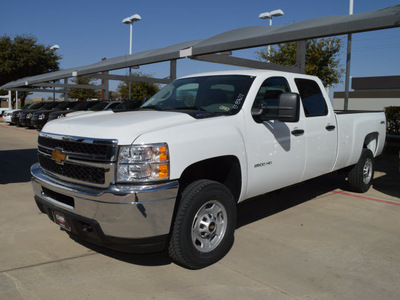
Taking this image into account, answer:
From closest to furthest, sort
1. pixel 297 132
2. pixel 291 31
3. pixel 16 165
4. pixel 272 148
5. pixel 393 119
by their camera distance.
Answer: pixel 272 148 → pixel 297 132 → pixel 291 31 → pixel 16 165 → pixel 393 119

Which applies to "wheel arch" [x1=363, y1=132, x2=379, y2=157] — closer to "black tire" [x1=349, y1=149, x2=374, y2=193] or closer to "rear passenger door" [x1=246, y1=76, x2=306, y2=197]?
"black tire" [x1=349, y1=149, x2=374, y2=193]

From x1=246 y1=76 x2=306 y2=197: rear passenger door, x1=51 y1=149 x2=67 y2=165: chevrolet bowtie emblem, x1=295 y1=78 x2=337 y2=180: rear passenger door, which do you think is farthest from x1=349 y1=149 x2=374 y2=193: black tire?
x1=51 y1=149 x2=67 y2=165: chevrolet bowtie emblem

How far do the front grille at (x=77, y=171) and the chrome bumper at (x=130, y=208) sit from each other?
9 cm

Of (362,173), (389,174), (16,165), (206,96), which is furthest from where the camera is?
(16,165)

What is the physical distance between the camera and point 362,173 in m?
6.74

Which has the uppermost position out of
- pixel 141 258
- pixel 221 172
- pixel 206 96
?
pixel 206 96

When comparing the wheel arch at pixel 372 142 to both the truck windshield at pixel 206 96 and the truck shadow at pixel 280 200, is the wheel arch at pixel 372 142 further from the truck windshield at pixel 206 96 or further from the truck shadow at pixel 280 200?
A: the truck windshield at pixel 206 96

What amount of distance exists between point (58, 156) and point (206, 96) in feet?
6.14

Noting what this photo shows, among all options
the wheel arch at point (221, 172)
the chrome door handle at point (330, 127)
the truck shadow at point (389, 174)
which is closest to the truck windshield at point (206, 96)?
the wheel arch at point (221, 172)

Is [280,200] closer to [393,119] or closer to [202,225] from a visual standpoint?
[202,225]

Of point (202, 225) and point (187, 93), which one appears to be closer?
point (202, 225)

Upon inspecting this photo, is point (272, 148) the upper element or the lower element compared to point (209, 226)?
upper

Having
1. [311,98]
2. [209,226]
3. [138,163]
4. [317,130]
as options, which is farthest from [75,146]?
[311,98]

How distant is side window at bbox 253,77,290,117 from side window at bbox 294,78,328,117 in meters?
0.35
